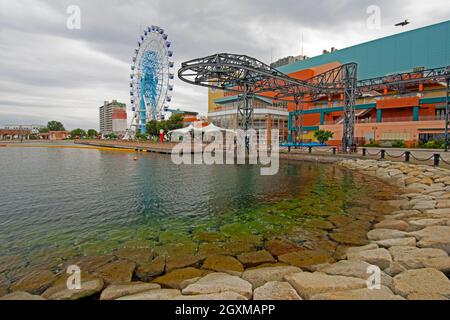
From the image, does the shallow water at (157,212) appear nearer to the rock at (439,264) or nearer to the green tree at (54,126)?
the rock at (439,264)

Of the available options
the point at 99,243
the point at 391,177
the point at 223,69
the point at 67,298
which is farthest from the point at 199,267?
the point at 223,69

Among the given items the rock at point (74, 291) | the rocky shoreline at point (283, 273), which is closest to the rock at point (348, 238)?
the rocky shoreline at point (283, 273)

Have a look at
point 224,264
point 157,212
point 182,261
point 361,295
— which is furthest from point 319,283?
point 157,212

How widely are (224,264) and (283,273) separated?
1107 mm

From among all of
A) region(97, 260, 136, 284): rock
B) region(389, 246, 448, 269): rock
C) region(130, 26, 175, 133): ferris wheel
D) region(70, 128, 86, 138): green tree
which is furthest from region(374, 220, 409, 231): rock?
region(70, 128, 86, 138): green tree

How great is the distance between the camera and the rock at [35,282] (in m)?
3.83

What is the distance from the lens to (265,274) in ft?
12.5

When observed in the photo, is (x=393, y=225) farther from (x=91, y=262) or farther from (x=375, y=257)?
(x=91, y=262)

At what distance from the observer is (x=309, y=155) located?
72.8 feet

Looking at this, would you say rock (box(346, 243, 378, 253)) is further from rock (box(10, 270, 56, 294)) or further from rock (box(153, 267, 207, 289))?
rock (box(10, 270, 56, 294))

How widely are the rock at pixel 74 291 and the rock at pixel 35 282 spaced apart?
0.80 ft

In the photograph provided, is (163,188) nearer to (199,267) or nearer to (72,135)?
(199,267)

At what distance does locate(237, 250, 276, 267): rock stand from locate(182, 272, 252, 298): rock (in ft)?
2.63

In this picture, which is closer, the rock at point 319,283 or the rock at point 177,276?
the rock at point 319,283
